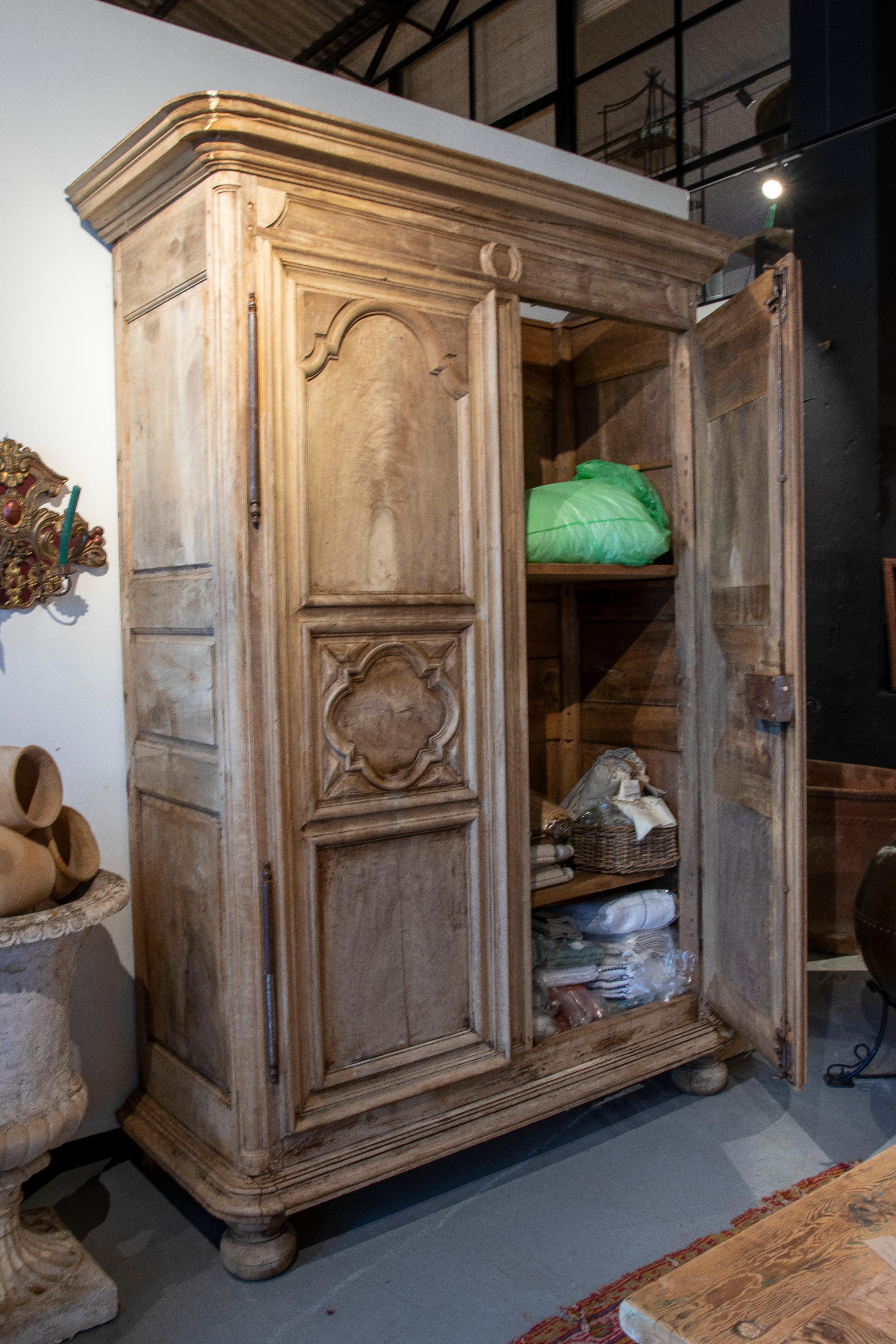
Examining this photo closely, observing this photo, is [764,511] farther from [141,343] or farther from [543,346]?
[141,343]

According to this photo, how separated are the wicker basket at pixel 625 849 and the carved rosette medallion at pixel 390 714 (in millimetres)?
745

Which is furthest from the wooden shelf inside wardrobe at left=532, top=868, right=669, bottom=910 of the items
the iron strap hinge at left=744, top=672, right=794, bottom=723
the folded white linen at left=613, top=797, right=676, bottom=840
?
the iron strap hinge at left=744, top=672, right=794, bottom=723

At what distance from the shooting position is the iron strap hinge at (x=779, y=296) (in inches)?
92.7

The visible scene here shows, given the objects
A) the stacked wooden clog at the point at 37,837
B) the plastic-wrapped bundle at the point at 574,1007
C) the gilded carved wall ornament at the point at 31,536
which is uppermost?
the gilded carved wall ornament at the point at 31,536

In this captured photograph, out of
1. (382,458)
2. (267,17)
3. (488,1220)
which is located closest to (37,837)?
(382,458)

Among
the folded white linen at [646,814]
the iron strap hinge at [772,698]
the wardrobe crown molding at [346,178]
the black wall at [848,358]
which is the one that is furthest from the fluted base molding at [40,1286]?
the black wall at [848,358]

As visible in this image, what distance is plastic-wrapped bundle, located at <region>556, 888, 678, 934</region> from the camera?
2.94m

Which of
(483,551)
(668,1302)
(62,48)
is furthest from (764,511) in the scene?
(62,48)

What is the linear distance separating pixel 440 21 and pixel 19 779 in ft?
21.1

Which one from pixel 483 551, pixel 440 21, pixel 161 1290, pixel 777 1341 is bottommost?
pixel 161 1290

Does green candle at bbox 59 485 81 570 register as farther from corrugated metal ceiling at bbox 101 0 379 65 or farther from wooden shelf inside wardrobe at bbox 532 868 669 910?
corrugated metal ceiling at bbox 101 0 379 65

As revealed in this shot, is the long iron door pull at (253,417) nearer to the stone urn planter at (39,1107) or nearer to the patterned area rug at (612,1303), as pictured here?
the stone urn planter at (39,1107)

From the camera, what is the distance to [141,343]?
2.39 metres

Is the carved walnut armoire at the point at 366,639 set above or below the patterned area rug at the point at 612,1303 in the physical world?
above
